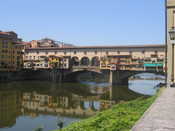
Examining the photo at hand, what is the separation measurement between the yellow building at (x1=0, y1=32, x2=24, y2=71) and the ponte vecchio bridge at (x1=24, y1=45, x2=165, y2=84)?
529 centimetres

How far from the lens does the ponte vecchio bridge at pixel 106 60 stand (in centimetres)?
6000

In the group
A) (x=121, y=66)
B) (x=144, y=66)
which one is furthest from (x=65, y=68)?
(x=144, y=66)

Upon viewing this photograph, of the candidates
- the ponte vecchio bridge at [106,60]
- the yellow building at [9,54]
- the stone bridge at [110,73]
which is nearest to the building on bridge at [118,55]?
the ponte vecchio bridge at [106,60]

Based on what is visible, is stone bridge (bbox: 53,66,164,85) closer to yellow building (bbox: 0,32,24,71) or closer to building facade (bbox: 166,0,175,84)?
yellow building (bbox: 0,32,24,71)

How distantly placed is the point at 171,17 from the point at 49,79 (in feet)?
168

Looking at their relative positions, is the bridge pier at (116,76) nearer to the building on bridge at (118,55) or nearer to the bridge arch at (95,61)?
the building on bridge at (118,55)

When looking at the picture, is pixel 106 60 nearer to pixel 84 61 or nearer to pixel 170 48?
pixel 84 61

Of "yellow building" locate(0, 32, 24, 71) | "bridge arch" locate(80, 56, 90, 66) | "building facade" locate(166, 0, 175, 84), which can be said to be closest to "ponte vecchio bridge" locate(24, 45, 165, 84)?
"bridge arch" locate(80, 56, 90, 66)

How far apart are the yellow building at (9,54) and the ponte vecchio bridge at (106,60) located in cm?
529

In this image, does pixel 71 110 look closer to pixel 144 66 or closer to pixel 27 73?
pixel 144 66

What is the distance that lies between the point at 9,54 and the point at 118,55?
28.7 metres

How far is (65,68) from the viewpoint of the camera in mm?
71438

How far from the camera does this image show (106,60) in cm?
6625

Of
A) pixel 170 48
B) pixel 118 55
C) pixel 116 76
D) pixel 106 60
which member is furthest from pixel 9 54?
pixel 170 48
